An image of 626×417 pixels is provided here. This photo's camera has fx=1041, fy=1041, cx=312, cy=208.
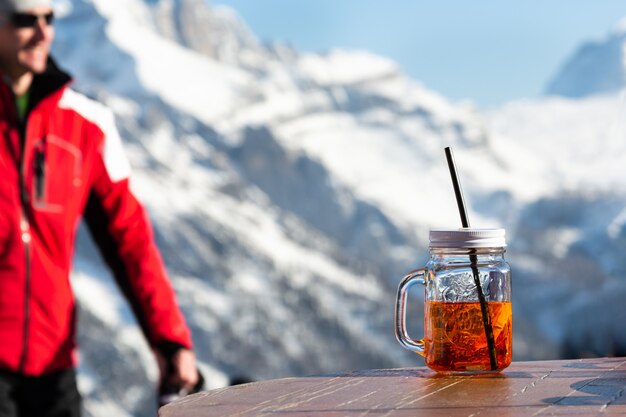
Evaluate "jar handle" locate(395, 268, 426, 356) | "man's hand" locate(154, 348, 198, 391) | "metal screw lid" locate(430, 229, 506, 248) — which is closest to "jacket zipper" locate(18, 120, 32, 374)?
"man's hand" locate(154, 348, 198, 391)

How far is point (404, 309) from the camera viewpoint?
288cm

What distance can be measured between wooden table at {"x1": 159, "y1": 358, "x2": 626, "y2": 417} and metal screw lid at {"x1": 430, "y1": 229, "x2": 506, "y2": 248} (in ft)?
1.21

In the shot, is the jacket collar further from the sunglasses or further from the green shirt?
the sunglasses

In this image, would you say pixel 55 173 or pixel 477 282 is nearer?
pixel 477 282

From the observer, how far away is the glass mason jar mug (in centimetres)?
282

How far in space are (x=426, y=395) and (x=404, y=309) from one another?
0.34 m

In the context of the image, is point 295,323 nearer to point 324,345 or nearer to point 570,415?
point 324,345

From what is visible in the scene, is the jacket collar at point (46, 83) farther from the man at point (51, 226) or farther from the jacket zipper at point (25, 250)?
the jacket zipper at point (25, 250)

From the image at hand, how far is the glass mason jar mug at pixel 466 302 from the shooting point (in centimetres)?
282

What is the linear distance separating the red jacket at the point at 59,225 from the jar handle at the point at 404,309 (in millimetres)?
1038

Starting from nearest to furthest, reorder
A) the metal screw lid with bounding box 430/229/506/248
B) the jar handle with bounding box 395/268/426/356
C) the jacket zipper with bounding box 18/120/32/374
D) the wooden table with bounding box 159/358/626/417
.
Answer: the wooden table with bounding box 159/358/626/417, the metal screw lid with bounding box 430/229/506/248, the jar handle with bounding box 395/268/426/356, the jacket zipper with bounding box 18/120/32/374

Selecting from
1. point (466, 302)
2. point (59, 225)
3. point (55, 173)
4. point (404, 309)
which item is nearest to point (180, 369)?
point (59, 225)

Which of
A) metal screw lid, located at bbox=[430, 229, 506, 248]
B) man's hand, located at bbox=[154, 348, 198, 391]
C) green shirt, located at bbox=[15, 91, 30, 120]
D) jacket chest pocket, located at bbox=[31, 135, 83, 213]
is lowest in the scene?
man's hand, located at bbox=[154, 348, 198, 391]

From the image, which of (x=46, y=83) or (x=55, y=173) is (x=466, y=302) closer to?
(x=55, y=173)
